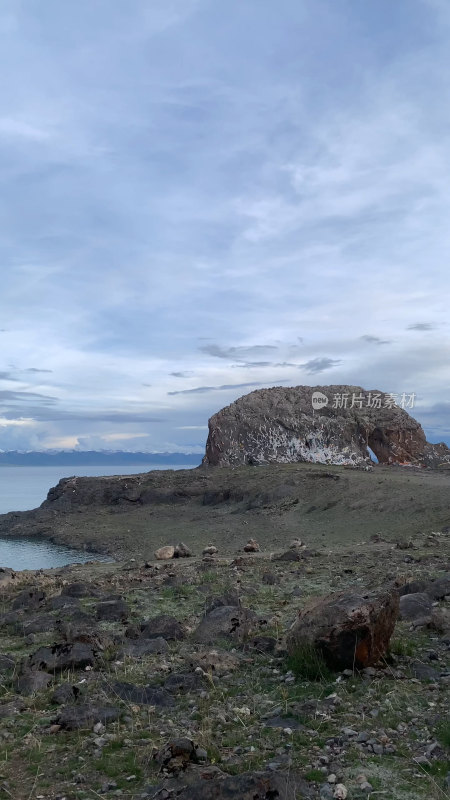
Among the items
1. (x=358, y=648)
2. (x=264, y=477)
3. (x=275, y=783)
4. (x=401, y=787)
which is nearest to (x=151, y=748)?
(x=275, y=783)

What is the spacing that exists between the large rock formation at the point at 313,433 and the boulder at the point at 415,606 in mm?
35071

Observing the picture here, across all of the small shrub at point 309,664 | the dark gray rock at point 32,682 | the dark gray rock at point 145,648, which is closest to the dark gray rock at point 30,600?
the dark gray rock at point 145,648

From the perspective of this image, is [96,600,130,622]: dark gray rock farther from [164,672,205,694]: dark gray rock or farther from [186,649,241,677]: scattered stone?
[164,672,205,694]: dark gray rock

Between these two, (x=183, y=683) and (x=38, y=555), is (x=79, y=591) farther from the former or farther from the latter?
(x=38, y=555)

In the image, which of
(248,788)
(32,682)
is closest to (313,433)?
(32,682)

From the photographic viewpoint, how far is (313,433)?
45719mm

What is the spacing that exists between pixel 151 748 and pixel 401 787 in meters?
1.98

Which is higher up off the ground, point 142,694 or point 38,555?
point 142,694

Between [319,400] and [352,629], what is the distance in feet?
140

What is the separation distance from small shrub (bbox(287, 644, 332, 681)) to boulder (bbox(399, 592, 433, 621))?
2.47m

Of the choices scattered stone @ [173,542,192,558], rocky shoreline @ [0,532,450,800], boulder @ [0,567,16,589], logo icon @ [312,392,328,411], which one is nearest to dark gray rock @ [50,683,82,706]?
rocky shoreline @ [0,532,450,800]

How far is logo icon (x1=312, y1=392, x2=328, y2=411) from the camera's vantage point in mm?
47825

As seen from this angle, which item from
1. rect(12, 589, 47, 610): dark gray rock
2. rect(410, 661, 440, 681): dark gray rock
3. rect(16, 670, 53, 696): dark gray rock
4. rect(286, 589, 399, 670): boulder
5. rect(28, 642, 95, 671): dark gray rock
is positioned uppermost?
rect(286, 589, 399, 670): boulder

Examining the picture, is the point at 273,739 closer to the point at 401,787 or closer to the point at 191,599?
the point at 401,787
